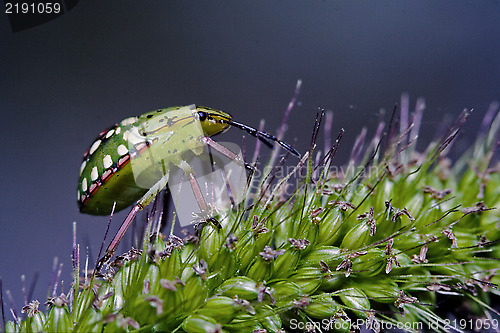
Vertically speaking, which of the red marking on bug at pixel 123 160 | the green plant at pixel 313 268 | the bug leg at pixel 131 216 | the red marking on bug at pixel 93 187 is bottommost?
the green plant at pixel 313 268

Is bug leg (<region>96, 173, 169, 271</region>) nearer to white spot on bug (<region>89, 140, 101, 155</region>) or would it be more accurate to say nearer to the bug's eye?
the bug's eye

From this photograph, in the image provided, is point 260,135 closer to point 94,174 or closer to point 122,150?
point 122,150

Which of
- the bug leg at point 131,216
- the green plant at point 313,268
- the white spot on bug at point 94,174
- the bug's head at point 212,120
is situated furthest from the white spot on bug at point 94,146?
the green plant at point 313,268

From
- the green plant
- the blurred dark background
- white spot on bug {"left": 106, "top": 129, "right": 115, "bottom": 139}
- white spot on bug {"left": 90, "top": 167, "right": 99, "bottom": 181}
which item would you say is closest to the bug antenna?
the green plant

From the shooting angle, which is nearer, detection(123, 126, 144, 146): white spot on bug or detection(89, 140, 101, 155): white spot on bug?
detection(123, 126, 144, 146): white spot on bug

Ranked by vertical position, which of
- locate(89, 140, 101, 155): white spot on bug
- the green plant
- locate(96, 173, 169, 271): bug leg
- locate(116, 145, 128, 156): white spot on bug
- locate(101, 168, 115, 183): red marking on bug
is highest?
locate(89, 140, 101, 155): white spot on bug

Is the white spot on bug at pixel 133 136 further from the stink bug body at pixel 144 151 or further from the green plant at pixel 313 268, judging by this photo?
the green plant at pixel 313 268

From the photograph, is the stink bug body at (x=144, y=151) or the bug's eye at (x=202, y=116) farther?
the bug's eye at (x=202, y=116)
